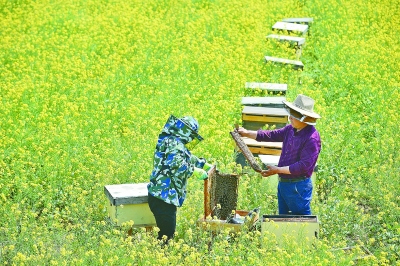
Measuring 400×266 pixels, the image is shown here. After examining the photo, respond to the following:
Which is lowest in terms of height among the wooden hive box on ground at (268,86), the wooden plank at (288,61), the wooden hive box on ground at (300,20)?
the wooden hive box on ground at (268,86)

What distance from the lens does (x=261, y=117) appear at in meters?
9.27

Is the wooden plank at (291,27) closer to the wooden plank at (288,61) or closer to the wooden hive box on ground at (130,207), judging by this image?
the wooden plank at (288,61)

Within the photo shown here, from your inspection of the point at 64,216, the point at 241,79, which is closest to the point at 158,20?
the point at 241,79

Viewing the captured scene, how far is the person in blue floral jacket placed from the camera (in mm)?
6445

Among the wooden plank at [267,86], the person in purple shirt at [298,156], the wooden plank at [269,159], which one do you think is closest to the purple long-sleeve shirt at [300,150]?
the person in purple shirt at [298,156]

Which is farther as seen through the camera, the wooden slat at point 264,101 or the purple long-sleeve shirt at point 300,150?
the wooden slat at point 264,101

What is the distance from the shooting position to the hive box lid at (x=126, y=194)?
6768 mm

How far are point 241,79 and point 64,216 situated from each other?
5.59m

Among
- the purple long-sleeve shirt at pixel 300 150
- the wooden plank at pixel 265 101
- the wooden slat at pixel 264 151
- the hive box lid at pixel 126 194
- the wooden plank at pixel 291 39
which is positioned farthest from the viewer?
the wooden plank at pixel 291 39

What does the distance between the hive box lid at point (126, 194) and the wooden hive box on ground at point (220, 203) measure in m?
0.65

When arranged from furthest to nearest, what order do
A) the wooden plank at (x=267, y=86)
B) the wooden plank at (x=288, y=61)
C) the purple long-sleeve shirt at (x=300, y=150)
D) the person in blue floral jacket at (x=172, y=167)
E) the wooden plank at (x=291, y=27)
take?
the wooden plank at (x=291, y=27) → the wooden plank at (x=288, y=61) → the wooden plank at (x=267, y=86) → the purple long-sleeve shirt at (x=300, y=150) → the person in blue floral jacket at (x=172, y=167)

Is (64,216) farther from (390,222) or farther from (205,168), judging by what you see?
(390,222)

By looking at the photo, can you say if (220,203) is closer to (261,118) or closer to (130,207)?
(130,207)

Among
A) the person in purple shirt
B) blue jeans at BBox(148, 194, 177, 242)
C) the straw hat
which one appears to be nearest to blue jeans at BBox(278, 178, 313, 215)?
the person in purple shirt
